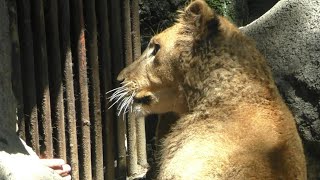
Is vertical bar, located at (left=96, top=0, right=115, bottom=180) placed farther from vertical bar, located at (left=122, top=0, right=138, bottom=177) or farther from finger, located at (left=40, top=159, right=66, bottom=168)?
finger, located at (left=40, top=159, right=66, bottom=168)

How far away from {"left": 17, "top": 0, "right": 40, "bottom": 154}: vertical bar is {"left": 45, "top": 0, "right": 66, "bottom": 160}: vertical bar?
0.22 m

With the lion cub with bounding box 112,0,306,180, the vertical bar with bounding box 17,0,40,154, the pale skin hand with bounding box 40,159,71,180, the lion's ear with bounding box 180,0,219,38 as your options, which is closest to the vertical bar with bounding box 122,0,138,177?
the pale skin hand with bounding box 40,159,71,180

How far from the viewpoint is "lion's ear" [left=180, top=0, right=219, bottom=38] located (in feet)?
17.9

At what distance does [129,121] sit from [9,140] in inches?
76.5

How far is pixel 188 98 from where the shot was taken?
553cm

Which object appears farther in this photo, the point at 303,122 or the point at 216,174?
the point at 303,122

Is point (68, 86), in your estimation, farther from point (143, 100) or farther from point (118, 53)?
point (143, 100)

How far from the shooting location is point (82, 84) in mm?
6750

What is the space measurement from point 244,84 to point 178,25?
66 cm

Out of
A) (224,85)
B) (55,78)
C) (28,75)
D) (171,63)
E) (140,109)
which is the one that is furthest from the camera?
(55,78)

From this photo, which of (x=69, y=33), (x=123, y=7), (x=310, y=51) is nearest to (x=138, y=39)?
(x=123, y=7)

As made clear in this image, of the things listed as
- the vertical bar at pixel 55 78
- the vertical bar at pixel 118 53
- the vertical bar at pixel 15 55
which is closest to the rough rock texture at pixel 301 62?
the vertical bar at pixel 118 53

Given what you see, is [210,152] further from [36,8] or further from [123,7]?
[123,7]

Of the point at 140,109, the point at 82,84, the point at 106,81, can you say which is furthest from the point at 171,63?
the point at 106,81
